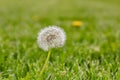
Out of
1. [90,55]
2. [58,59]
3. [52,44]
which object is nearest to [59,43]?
[52,44]

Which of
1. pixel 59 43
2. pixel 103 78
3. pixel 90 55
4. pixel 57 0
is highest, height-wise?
pixel 59 43

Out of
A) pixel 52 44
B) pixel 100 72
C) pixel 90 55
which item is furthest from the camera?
pixel 90 55

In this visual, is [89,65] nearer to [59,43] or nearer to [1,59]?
[59,43]

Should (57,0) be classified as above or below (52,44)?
below

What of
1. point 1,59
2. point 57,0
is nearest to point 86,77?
point 1,59

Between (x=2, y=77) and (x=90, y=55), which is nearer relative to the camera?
(x=2, y=77)

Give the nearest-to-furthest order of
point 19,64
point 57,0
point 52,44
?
1. point 52,44
2. point 19,64
3. point 57,0
